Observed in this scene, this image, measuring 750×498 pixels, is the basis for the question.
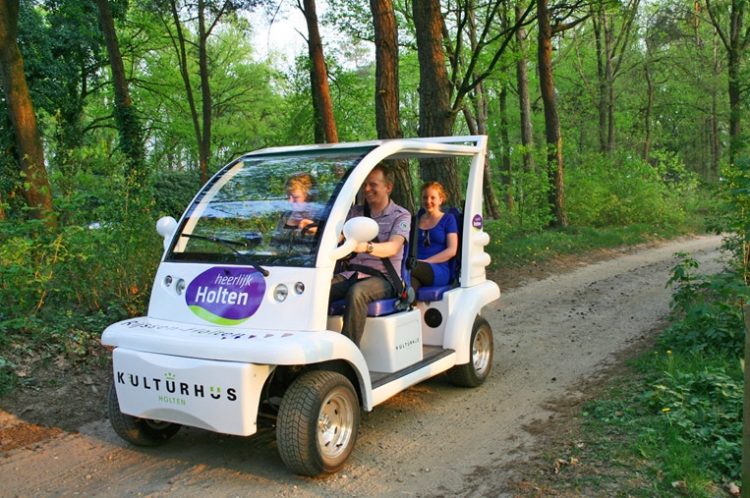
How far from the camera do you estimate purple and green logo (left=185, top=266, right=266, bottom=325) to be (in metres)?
4.06

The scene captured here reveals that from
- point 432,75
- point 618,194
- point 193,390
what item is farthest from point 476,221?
point 618,194

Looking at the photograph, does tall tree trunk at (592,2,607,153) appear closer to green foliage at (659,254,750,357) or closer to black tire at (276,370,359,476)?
green foliage at (659,254,750,357)

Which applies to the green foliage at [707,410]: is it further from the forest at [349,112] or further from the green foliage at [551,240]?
the green foliage at [551,240]

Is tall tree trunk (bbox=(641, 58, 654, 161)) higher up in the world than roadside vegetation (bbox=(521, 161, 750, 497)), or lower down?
higher up

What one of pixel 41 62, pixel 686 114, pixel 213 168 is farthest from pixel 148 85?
pixel 686 114

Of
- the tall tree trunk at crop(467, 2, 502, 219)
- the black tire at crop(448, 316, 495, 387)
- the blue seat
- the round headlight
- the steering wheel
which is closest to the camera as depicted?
the round headlight

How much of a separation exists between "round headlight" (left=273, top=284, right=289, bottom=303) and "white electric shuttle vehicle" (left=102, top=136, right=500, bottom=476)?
0.01 m

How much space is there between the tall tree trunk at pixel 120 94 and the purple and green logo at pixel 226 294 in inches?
434

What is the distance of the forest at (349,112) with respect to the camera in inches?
263

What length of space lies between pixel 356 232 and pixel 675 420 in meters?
2.40

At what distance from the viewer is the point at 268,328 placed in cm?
397

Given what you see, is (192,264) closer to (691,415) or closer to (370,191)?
(370,191)

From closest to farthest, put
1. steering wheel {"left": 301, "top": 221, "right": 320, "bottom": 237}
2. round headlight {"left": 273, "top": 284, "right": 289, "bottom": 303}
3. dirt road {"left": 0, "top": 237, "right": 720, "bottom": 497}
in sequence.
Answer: dirt road {"left": 0, "top": 237, "right": 720, "bottom": 497} → round headlight {"left": 273, "top": 284, "right": 289, "bottom": 303} → steering wheel {"left": 301, "top": 221, "right": 320, "bottom": 237}

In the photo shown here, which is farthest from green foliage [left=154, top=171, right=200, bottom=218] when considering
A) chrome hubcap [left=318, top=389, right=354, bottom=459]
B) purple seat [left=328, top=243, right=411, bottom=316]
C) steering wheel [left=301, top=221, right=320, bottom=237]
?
chrome hubcap [left=318, top=389, right=354, bottom=459]
